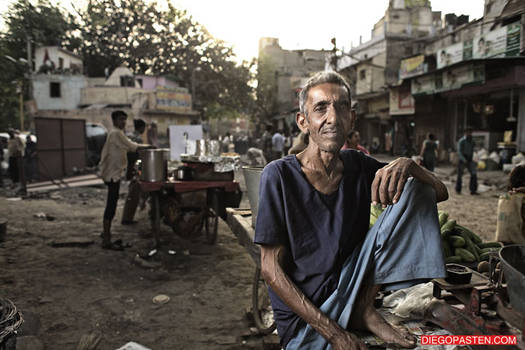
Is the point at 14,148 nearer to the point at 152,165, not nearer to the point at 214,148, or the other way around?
the point at 152,165

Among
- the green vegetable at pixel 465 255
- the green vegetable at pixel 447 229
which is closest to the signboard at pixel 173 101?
the green vegetable at pixel 447 229

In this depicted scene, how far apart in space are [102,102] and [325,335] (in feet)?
99.1

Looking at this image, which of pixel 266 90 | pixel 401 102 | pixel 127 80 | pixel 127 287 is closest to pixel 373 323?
pixel 127 287

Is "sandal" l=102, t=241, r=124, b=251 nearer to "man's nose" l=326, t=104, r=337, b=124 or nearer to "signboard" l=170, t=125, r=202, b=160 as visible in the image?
"signboard" l=170, t=125, r=202, b=160

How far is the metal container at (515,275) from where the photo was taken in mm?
1356

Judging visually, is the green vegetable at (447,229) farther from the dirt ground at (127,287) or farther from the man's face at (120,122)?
the man's face at (120,122)

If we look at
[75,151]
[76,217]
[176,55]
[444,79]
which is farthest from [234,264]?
[176,55]

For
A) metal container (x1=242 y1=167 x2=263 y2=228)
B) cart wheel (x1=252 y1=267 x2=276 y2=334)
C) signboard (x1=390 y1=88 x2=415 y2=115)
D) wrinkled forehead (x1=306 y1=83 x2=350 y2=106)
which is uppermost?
signboard (x1=390 y1=88 x2=415 y2=115)

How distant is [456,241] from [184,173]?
389 cm

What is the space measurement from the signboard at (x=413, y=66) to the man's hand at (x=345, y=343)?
1814cm

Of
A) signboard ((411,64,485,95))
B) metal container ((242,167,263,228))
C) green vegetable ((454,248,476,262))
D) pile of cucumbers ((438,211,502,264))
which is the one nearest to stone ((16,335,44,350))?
metal container ((242,167,263,228))

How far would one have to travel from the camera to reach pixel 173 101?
27.2 meters

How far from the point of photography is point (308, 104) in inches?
67.5

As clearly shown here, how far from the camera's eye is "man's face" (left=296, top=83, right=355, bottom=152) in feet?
5.41
